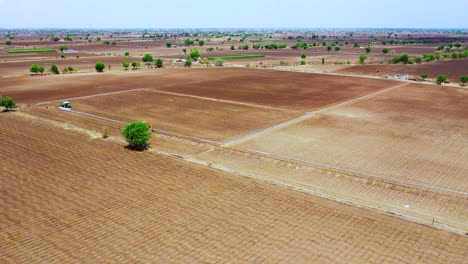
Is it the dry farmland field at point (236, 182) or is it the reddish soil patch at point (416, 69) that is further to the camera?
the reddish soil patch at point (416, 69)

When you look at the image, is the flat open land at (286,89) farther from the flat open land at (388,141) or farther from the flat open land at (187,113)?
the flat open land at (388,141)

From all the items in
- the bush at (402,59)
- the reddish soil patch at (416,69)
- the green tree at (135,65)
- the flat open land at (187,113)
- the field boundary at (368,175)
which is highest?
the bush at (402,59)

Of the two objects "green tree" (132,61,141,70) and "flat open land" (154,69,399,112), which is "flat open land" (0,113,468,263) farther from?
"green tree" (132,61,141,70)

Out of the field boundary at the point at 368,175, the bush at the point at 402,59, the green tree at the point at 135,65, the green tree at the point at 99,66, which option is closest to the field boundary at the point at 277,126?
the field boundary at the point at 368,175

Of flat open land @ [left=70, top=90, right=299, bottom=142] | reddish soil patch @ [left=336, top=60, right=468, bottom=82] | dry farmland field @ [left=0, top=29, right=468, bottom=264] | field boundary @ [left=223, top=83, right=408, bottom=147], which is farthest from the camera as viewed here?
reddish soil patch @ [left=336, top=60, right=468, bottom=82]

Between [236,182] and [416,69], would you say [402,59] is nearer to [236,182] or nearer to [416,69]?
[416,69]

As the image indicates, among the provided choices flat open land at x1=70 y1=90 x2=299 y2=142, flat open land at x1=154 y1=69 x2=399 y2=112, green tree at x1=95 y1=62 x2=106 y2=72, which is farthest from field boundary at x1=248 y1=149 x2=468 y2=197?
green tree at x1=95 y1=62 x2=106 y2=72
